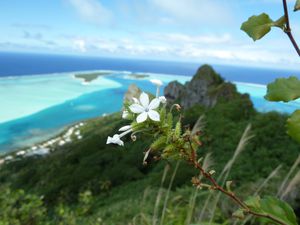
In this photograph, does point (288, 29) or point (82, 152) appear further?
point (82, 152)

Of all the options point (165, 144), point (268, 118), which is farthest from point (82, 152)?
point (165, 144)

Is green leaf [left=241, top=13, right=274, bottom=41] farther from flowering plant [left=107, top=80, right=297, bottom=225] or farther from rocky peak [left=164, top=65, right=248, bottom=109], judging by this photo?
rocky peak [left=164, top=65, right=248, bottom=109]

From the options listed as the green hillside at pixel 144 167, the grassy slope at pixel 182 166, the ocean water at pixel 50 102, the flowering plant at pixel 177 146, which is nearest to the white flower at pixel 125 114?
the flowering plant at pixel 177 146

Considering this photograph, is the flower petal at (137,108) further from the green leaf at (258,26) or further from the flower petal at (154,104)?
the green leaf at (258,26)

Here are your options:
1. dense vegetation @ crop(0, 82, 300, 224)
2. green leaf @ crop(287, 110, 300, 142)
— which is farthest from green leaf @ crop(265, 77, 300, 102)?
dense vegetation @ crop(0, 82, 300, 224)

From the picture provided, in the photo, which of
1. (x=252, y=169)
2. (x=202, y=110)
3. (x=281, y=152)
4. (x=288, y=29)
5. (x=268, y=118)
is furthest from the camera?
(x=202, y=110)

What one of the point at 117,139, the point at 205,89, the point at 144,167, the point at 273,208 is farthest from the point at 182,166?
the point at 117,139

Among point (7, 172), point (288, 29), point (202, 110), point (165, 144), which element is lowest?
point (7, 172)

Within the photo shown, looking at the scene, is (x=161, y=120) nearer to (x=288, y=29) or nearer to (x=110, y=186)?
(x=288, y=29)

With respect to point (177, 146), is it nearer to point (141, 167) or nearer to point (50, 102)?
point (141, 167)
